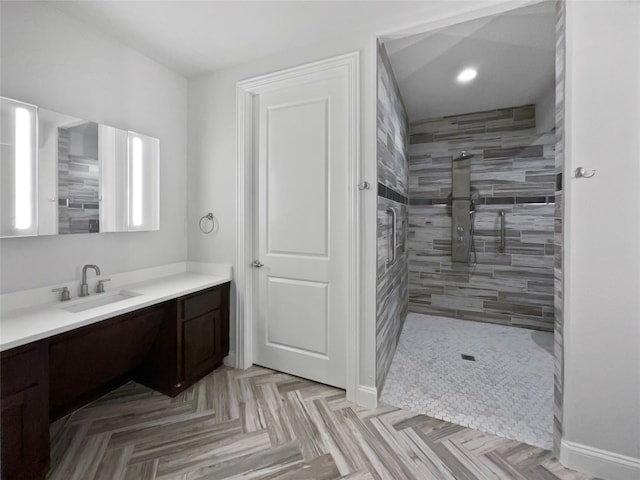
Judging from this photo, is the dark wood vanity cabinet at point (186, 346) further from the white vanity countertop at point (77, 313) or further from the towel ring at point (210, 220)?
the towel ring at point (210, 220)

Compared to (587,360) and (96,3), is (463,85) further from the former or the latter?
(96,3)

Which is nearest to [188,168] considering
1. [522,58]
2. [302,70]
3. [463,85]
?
[302,70]

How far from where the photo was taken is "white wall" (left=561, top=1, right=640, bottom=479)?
1.36 meters

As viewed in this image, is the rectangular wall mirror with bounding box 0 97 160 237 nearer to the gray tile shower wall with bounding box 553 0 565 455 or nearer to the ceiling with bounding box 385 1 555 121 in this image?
the ceiling with bounding box 385 1 555 121

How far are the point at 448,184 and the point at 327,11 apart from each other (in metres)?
2.63

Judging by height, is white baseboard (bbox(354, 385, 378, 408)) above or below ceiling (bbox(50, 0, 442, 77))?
below

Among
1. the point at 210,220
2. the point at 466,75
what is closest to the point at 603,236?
the point at 466,75

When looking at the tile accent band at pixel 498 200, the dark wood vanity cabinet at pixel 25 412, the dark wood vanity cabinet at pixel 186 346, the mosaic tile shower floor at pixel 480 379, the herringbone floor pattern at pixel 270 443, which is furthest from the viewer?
the tile accent band at pixel 498 200

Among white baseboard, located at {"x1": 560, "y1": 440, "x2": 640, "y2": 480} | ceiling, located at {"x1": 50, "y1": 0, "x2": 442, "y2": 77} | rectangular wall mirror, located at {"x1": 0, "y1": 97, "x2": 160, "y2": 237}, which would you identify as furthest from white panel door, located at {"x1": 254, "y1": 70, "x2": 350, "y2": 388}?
white baseboard, located at {"x1": 560, "y1": 440, "x2": 640, "y2": 480}

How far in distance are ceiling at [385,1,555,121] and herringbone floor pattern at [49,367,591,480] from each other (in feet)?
8.45

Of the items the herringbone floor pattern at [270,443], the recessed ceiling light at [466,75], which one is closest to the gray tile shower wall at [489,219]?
the recessed ceiling light at [466,75]

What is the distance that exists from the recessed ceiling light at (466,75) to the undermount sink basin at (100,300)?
317 centimetres

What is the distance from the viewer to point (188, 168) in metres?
2.66

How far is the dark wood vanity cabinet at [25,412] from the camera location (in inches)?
48.1
